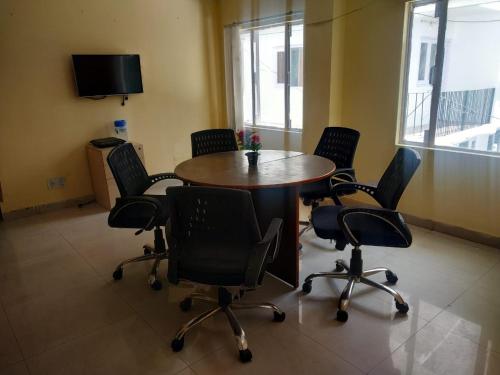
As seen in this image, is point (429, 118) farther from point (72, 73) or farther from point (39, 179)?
point (39, 179)

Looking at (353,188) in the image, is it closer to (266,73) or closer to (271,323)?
(271,323)

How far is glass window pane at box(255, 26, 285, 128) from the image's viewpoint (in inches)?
201

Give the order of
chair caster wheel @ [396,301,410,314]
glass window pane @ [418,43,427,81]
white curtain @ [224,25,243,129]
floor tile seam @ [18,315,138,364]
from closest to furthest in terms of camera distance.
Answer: floor tile seam @ [18,315,138,364]
chair caster wheel @ [396,301,410,314]
glass window pane @ [418,43,427,81]
white curtain @ [224,25,243,129]

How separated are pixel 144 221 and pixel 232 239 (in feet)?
3.43

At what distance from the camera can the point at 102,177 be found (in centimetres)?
432

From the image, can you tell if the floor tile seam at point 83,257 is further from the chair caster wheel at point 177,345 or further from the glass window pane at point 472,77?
the glass window pane at point 472,77

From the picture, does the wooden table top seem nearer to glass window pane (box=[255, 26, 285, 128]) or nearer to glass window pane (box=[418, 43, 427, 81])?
glass window pane (box=[418, 43, 427, 81])

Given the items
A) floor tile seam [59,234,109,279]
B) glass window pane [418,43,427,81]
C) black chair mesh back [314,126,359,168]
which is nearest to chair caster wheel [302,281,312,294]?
black chair mesh back [314,126,359,168]

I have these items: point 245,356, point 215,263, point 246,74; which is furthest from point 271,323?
point 246,74

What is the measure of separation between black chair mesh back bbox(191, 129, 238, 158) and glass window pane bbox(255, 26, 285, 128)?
168 cm

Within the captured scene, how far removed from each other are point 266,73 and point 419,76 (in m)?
2.33

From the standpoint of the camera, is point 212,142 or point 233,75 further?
point 233,75

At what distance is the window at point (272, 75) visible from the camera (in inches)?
191

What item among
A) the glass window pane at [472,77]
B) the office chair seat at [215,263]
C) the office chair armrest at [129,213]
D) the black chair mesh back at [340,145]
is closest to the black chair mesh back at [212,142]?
the black chair mesh back at [340,145]
